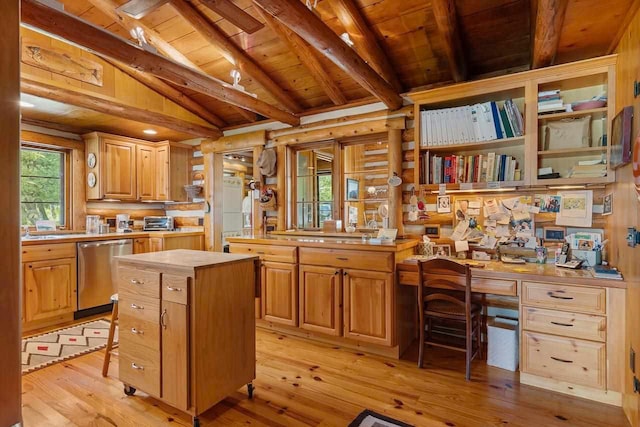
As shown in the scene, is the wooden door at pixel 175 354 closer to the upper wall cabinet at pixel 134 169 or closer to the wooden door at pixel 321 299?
the wooden door at pixel 321 299

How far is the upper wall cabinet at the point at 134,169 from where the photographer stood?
15.4ft

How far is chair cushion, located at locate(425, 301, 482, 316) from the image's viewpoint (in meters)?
2.69

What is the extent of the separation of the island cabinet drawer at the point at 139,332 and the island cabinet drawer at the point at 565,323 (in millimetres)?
2488

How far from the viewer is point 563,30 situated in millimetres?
2312

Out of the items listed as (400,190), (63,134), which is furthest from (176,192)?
(400,190)

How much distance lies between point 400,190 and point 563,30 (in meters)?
1.78

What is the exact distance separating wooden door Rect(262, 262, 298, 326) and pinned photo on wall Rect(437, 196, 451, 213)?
1.52 meters

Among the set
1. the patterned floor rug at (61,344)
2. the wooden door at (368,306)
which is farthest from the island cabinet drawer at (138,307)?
the wooden door at (368,306)

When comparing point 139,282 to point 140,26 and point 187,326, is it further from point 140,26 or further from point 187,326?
point 140,26

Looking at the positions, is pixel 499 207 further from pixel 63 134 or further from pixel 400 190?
pixel 63 134

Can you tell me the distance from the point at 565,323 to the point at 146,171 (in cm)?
538

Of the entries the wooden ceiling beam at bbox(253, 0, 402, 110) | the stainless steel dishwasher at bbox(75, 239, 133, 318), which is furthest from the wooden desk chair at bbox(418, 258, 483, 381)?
the stainless steel dishwasher at bbox(75, 239, 133, 318)

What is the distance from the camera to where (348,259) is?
3078 mm

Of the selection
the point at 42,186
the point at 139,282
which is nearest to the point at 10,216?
the point at 139,282
